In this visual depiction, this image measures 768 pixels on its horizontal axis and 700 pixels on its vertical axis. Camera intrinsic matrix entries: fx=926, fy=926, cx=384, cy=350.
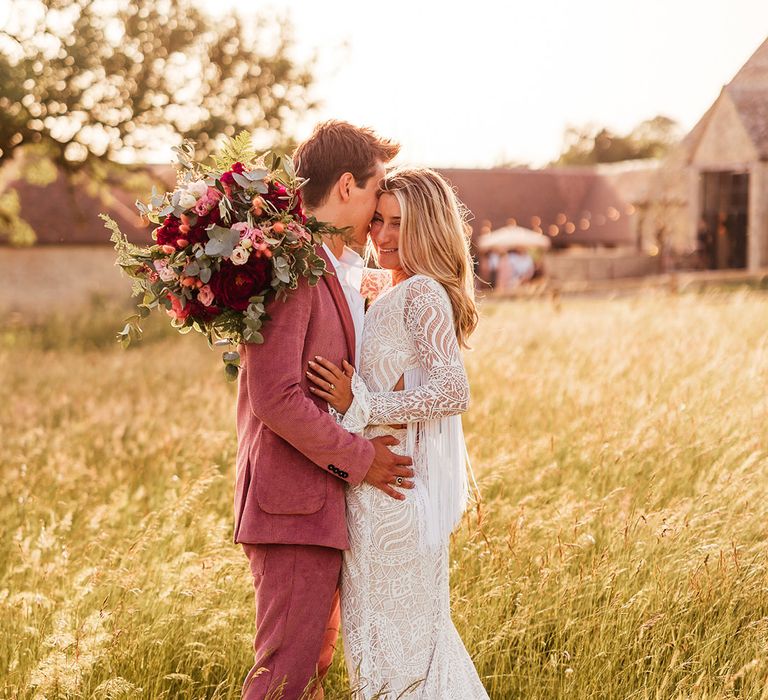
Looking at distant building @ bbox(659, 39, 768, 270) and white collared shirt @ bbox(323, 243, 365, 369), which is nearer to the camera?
white collared shirt @ bbox(323, 243, 365, 369)

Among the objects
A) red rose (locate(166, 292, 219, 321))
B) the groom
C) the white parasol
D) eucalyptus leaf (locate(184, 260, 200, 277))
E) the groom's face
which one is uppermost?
the white parasol

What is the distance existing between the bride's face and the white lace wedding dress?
16cm

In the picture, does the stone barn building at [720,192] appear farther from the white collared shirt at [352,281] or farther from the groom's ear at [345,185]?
the groom's ear at [345,185]

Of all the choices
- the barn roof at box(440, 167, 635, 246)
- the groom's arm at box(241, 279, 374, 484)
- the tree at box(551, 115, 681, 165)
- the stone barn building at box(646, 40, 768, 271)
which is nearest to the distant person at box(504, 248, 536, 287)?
the stone barn building at box(646, 40, 768, 271)

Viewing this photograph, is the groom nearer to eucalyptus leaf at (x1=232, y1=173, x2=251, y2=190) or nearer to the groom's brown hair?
the groom's brown hair

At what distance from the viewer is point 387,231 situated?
2.96m

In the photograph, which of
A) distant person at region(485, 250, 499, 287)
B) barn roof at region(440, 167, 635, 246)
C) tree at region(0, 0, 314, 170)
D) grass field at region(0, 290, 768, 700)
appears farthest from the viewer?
barn roof at region(440, 167, 635, 246)

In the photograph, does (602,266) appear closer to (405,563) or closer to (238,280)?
(405,563)

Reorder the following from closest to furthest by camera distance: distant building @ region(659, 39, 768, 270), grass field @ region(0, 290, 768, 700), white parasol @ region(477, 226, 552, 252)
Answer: grass field @ region(0, 290, 768, 700)
distant building @ region(659, 39, 768, 270)
white parasol @ region(477, 226, 552, 252)

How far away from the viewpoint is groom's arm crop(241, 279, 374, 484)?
2.62 m

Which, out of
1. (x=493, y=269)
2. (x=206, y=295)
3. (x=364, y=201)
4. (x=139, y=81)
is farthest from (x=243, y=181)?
(x=493, y=269)

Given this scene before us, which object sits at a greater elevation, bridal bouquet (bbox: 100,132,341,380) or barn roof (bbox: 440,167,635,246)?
barn roof (bbox: 440,167,635,246)

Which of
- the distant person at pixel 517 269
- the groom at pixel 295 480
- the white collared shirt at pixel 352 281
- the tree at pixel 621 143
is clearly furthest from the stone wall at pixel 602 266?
the tree at pixel 621 143

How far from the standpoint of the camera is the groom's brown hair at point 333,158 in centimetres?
292
